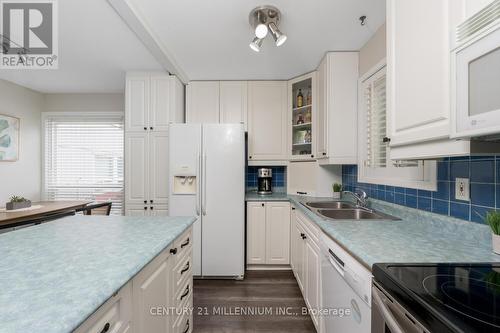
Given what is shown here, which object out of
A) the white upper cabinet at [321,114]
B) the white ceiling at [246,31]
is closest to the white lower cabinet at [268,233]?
the white upper cabinet at [321,114]

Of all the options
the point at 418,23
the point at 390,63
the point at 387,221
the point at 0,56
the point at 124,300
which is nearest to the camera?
the point at 124,300

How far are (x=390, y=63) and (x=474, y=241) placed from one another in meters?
0.99

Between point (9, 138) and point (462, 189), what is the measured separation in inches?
193

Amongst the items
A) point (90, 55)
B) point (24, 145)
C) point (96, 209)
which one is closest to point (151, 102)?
point (90, 55)

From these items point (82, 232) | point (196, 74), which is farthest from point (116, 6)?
point (82, 232)

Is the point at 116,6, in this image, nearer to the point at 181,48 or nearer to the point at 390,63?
the point at 181,48

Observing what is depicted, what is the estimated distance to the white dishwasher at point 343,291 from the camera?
3.19ft

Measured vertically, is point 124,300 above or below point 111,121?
below

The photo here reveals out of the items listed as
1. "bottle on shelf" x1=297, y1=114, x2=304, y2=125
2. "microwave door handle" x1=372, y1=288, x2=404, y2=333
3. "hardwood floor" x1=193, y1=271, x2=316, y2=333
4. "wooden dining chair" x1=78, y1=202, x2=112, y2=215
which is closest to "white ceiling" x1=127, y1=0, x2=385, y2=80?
"bottle on shelf" x1=297, y1=114, x2=304, y2=125

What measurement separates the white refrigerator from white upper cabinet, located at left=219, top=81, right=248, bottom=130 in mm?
507

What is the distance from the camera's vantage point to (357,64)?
2.34m

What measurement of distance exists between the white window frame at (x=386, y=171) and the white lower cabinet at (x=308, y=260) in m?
0.69

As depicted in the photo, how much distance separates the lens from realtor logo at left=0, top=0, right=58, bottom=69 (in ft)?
5.89

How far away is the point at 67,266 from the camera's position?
2.68 ft
